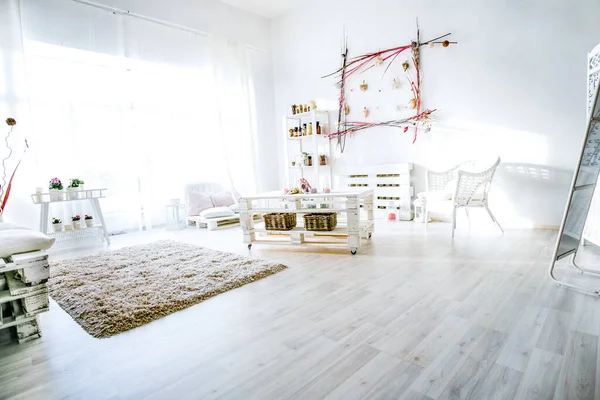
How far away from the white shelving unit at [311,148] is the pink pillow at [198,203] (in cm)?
117

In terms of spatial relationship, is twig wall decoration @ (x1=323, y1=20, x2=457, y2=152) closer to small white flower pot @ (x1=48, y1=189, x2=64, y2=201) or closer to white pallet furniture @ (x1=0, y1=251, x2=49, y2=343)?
small white flower pot @ (x1=48, y1=189, x2=64, y2=201)

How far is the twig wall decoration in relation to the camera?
14.1 ft

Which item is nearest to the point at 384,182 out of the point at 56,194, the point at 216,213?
the point at 216,213

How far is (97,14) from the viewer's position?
4.17 meters

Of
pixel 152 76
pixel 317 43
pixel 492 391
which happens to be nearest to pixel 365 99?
pixel 317 43

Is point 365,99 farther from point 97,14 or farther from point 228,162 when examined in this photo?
point 97,14

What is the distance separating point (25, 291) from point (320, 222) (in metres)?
2.11

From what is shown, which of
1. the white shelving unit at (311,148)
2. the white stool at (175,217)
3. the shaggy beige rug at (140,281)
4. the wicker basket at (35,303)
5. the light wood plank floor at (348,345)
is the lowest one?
the light wood plank floor at (348,345)

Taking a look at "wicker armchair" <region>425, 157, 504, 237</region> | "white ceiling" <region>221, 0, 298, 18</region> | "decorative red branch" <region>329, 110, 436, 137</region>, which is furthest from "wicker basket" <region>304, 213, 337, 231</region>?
"white ceiling" <region>221, 0, 298, 18</region>

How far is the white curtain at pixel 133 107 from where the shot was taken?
12.7ft

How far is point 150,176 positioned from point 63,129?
1.09m

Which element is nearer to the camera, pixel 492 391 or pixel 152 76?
pixel 492 391

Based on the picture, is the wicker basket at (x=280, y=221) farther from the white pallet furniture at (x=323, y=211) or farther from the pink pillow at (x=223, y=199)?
the pink pillow at (x=223, y=199)

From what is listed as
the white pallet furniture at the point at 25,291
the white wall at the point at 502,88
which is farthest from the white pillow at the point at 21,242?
the white wall at the point at 502,88
